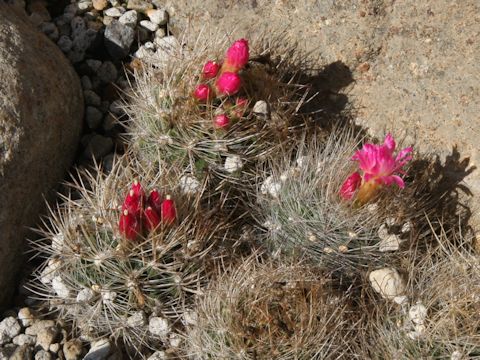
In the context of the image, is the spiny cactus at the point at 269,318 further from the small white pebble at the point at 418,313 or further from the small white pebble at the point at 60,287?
the small white pebble at the point at 60,287

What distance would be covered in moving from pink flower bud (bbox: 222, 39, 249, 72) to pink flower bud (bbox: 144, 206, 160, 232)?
714 mm

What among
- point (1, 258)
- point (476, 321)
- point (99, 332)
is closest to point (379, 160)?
point (476, 321)

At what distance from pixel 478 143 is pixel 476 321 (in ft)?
3.42

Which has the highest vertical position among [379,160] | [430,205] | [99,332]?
[379,160]

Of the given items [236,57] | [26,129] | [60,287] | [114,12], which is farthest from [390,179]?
[114,12]

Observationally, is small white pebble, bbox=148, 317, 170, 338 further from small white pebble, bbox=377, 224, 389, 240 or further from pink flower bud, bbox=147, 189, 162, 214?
small white pebble, bbox=377, 224, 389, 240

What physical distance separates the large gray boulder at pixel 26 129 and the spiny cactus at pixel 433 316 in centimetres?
147

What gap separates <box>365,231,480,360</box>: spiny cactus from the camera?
2.42 meters

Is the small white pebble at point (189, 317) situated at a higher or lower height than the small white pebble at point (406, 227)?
lower

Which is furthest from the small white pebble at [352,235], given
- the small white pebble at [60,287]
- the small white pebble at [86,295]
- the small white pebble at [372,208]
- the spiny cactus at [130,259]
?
the small white pebble at [60,287]

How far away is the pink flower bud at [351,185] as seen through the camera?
266cm

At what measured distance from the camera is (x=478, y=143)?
3180 mm

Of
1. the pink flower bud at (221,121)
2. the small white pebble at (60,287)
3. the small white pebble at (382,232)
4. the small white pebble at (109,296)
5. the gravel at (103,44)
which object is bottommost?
the small white pebble at (60,287)

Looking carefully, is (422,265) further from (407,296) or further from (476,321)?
(476,321)
